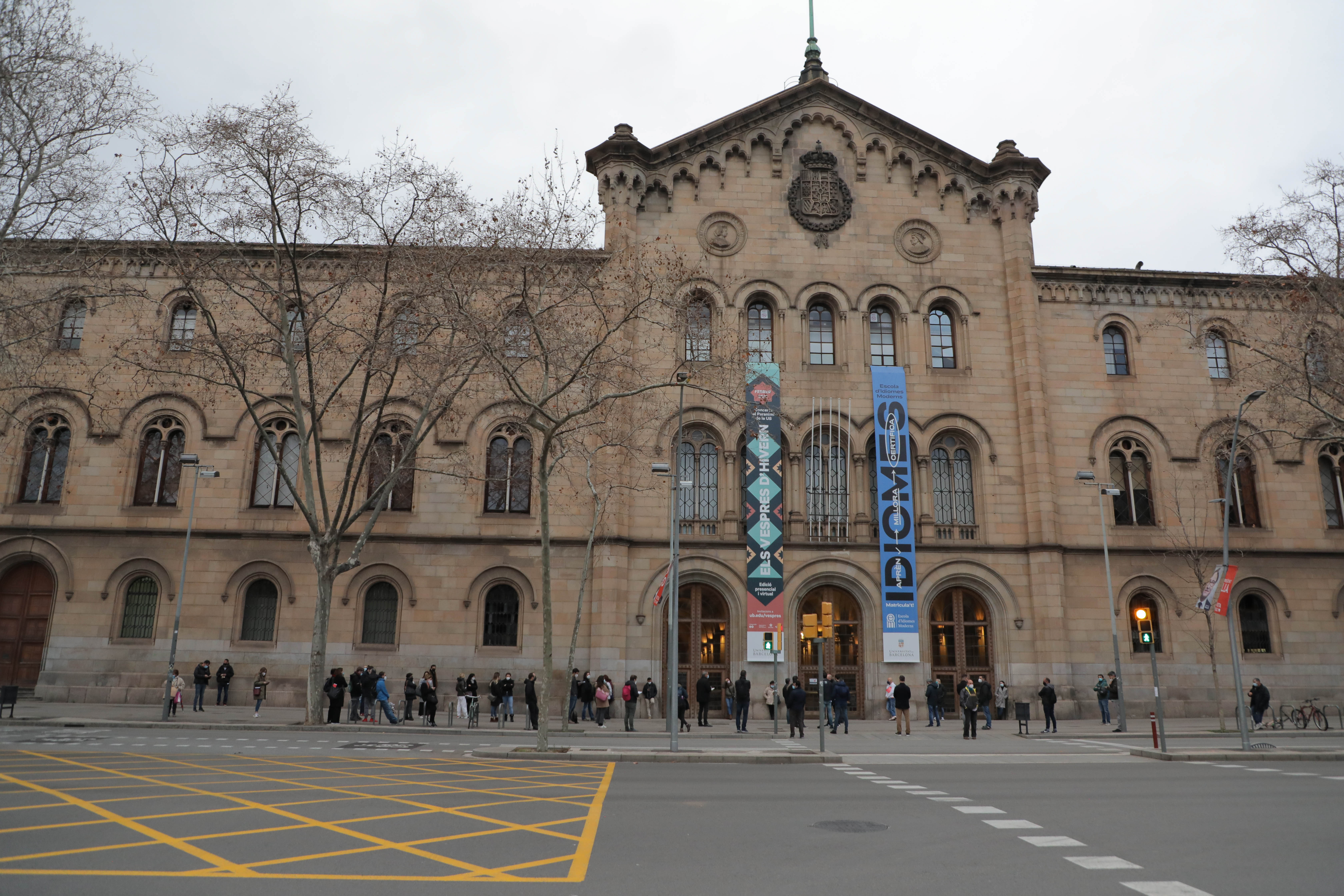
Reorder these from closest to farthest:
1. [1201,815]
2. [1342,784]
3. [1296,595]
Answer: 1. [1201,815]
2. [1342,784]
3. [1296,595]

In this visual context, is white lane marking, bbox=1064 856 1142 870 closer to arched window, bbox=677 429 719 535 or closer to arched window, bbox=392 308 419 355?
arched window, bbox=392 308 419 355

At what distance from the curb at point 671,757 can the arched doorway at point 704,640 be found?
1096 centimetres

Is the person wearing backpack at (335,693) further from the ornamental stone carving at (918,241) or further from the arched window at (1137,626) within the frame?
the arched window at (1137,626)

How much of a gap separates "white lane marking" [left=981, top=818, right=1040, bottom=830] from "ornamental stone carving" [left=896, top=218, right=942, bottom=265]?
24990mm

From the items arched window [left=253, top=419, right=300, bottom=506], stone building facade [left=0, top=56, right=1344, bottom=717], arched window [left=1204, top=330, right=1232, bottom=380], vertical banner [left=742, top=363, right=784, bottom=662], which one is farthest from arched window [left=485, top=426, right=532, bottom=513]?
arched window [left=1204, top=330, right=1232, bottom=380]

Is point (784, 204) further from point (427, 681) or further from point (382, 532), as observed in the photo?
point (427, 681)

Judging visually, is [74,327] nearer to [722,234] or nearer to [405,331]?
[405,331]

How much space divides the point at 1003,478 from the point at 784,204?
12.8 m

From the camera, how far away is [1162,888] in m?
7.13

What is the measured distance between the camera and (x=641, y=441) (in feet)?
95.9

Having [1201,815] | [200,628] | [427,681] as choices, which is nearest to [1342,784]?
[1201,815]

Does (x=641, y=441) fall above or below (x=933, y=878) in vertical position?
above

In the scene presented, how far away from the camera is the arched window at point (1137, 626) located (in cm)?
2970

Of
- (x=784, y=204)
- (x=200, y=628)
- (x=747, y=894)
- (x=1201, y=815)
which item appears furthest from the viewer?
(x=784, y=204)
